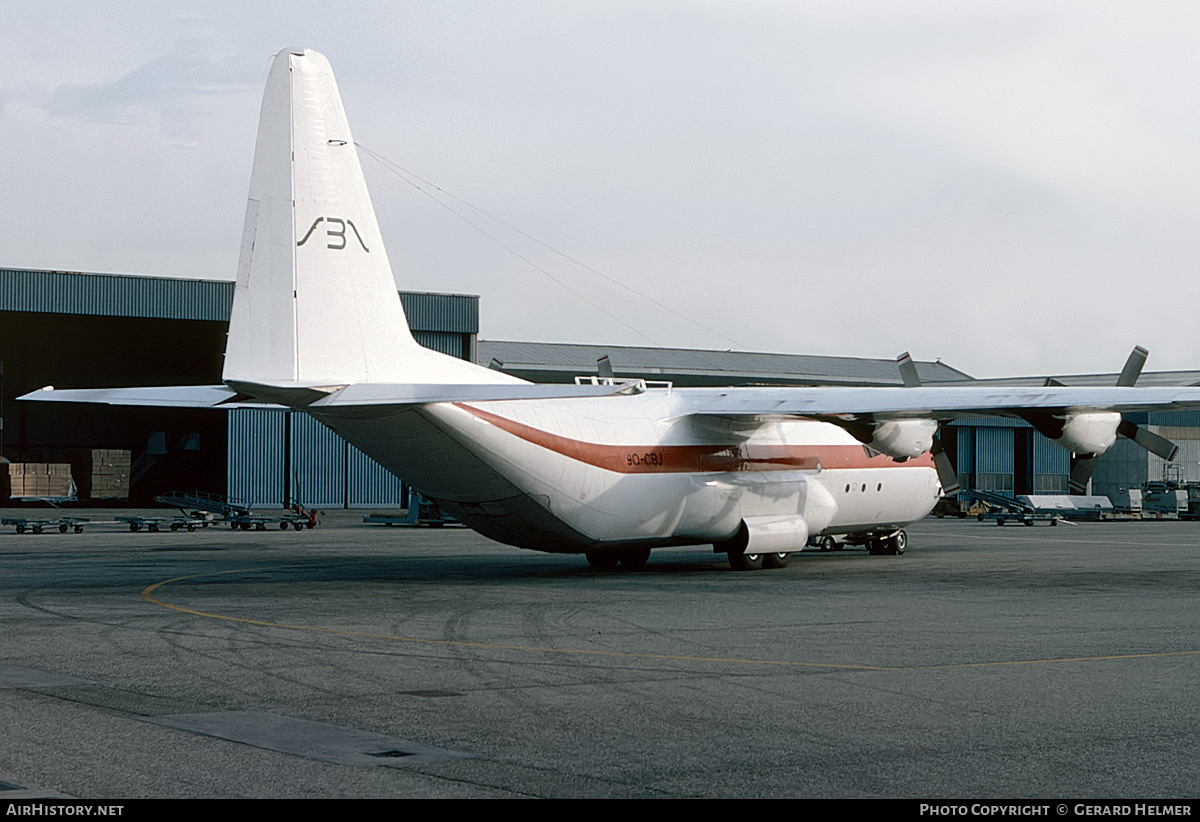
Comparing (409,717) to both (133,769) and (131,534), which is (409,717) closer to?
(133,769)

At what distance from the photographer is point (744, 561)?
28.7m

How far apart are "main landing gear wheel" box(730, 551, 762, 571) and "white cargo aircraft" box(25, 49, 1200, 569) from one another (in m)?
0.05

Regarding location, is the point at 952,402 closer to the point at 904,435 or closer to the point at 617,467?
the point at 904,435

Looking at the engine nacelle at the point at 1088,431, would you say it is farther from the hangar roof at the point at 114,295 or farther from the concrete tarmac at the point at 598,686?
the hangar roof at the point at 114,295

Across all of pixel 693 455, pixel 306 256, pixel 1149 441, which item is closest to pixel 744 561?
pixel 693 455

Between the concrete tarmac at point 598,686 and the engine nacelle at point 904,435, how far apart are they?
336 cm

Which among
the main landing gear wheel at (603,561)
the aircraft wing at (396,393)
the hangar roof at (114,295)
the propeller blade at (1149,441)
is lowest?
the main landing gear wheel at (603,561)

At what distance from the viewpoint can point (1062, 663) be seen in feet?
46.5

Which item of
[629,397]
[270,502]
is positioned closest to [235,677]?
[629,397]

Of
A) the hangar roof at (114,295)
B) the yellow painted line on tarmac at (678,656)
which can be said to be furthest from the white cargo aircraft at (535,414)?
the hangar roof at (114,295)

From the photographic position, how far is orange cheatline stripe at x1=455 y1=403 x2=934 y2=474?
24.0m

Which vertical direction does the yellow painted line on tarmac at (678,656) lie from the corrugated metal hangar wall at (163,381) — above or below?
below

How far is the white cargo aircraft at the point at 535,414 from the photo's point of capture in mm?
20719

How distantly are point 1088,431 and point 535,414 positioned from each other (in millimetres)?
11833
